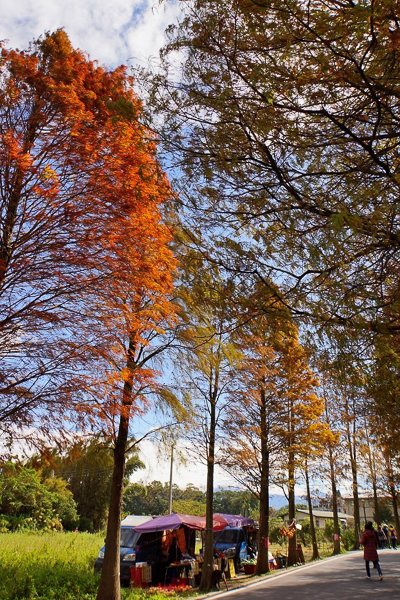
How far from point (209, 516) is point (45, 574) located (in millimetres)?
5322

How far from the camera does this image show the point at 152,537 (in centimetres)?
1528

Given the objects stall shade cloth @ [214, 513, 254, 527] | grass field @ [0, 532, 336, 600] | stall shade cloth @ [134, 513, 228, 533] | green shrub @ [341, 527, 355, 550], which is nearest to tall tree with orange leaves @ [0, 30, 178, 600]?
grass field @ [0, 532, 336, 600]

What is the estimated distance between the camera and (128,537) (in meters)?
15.1

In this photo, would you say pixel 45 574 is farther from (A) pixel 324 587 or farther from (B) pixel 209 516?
(A) pixel 324 587

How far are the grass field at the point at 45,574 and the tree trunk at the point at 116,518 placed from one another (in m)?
0.80

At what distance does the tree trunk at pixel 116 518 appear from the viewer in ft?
29.0

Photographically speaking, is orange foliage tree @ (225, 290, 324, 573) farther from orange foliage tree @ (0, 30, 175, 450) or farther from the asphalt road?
orange foliage tree @ (0, 30, 175, 450)

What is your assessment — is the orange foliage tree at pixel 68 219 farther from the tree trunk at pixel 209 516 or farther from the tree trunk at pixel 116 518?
the tree trunk at pixel 209 516

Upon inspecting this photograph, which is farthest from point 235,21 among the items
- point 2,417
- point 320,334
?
point 2,417

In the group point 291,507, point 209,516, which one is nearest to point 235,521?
point 291,507

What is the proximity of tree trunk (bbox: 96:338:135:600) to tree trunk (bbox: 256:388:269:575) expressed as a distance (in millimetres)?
7239

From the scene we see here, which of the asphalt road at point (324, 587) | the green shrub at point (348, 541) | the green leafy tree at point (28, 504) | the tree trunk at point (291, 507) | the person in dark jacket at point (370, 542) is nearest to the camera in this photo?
the asphalt road at point (324, 587)

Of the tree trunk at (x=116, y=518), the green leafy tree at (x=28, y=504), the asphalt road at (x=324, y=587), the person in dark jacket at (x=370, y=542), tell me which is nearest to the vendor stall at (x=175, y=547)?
the asphalt road at (x=324, y=587)

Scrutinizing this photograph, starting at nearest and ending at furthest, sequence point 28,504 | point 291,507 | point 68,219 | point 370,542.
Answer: point 68,219
point 370,542
point 291,507
point 28,504
